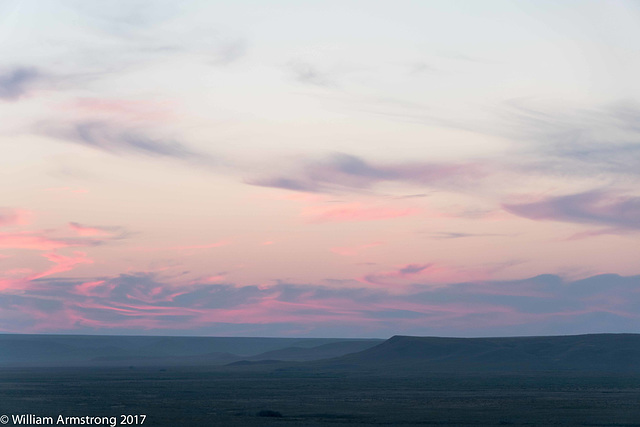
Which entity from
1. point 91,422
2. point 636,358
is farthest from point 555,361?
point 91,422

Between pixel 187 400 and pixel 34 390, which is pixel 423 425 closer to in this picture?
pixel 187 400

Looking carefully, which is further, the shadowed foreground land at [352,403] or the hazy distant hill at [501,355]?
the hazy distant hill at [501,355]

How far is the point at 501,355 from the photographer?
152625 mm

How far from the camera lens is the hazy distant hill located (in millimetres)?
140000

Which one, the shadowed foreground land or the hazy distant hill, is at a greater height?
the hazy distant hill

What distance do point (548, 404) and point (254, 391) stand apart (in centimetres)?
3026

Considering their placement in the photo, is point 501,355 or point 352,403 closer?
point 352,403

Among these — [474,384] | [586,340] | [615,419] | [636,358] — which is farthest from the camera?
[586,340]

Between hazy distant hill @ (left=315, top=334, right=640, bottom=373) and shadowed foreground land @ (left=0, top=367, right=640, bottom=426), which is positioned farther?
hazy distant hill @ (left=315, top=334, right=640, bottom=373)

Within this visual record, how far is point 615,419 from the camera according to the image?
51.9 m

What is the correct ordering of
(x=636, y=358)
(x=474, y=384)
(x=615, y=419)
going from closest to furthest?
(x=615, y=419)
(x=474, y=384)
(x=636, y=358)

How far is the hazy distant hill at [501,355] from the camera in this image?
14000cm

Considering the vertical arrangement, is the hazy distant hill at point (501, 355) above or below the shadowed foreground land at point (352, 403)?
above

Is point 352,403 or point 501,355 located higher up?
point 501,355
